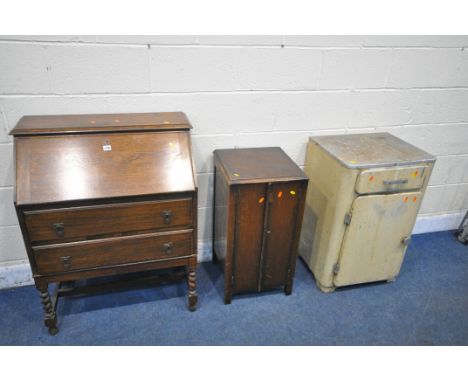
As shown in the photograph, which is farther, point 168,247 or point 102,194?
point 168,247

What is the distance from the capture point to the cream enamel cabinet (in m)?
1.95

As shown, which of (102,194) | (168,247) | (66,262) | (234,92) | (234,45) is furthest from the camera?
(234,92)

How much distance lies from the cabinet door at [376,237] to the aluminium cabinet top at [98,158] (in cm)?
102

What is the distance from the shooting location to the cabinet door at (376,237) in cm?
202

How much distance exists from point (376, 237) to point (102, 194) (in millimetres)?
1591

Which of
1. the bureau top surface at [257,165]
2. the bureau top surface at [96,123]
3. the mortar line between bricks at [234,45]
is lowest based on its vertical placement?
the bureau top surface at [257,165]

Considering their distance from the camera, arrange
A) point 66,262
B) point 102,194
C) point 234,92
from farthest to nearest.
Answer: point 234,92 < point 66,262 < point 102,194

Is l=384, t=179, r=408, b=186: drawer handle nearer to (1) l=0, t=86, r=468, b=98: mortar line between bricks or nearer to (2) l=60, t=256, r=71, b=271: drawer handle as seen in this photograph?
(1) l=0, t=86, r=468, b=98: mortar line between bricks

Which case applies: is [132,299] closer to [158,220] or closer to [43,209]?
[158,220]

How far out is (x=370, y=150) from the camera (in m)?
2.10

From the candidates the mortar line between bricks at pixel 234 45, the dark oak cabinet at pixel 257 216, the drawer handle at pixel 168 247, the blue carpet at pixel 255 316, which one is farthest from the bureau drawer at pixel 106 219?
the mortar line between bricks at pixel 234 45

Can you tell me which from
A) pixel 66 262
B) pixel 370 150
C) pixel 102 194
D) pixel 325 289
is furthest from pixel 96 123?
pixel 325 289

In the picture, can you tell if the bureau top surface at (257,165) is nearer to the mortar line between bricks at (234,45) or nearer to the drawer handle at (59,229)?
the mortar line between bricks at (234,45)

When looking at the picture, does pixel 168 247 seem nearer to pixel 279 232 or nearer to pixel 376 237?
pixel 279 232
